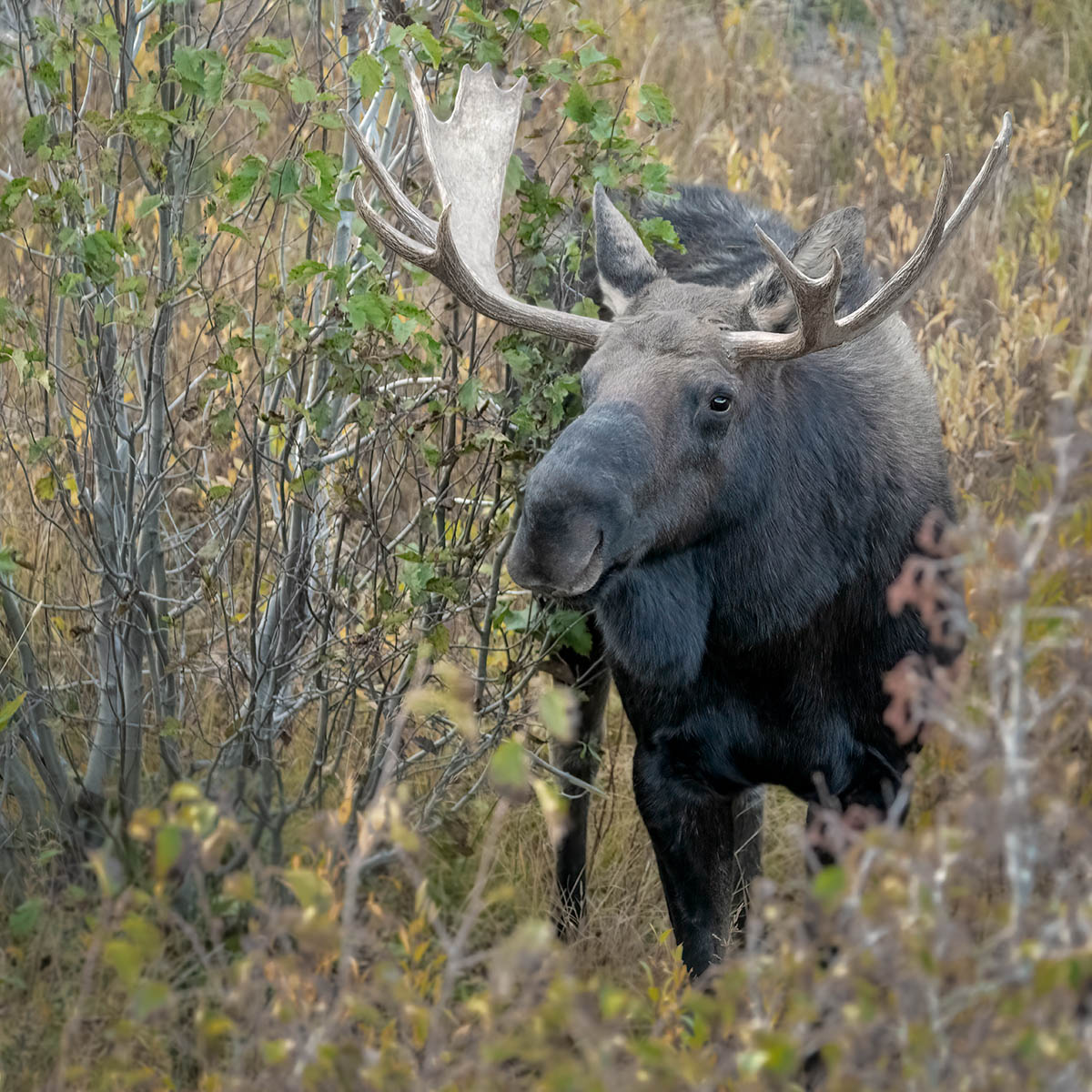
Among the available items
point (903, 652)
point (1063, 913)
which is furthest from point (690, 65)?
point (1063, 913)

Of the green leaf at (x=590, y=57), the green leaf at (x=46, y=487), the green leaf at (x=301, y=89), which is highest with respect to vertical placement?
the green leaf at (x=590, y=57)

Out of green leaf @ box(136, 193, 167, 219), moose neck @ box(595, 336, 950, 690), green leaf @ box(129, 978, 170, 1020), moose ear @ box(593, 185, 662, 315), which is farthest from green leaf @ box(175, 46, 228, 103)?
green leaf @ box(129, 978, 170, 1020)

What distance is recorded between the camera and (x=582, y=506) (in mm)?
3018

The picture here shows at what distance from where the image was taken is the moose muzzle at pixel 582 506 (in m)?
3.00

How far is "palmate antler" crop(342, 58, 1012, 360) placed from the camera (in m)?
3.18

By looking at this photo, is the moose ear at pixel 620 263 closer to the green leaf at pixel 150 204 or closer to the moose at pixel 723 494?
the moose at pixel 723 494

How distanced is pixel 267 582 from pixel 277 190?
1.41 metres

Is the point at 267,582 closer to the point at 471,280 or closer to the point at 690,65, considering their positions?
the point at 471,280

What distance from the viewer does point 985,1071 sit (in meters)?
1.81

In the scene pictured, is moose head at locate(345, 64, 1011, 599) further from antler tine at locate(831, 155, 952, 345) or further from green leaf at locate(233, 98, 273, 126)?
green leaf at locate(233, 98, 273, 126)

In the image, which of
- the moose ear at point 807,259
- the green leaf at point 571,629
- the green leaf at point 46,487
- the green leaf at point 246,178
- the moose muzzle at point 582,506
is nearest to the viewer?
the moose muzzle at point 582,506

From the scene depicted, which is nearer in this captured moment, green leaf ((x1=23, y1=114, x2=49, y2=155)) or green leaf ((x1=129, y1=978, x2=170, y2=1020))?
green leaf ((x1=129, y1=978, x2=170, y2=1020))

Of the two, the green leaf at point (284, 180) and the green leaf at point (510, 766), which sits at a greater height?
the green leaf at point (284, 180)

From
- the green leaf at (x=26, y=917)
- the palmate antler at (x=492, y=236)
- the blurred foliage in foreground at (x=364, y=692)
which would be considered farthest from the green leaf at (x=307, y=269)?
the green leaf at (x=26, y=917)
